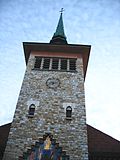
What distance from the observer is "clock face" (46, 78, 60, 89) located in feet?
53.6

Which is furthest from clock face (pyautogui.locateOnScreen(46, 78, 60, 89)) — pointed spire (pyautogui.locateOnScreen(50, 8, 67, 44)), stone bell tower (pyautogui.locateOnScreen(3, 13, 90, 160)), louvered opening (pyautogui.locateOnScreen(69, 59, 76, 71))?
pointed spire (pyautogui.locateOnScreen(50, 8, 67, 44))

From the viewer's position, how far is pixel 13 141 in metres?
12.9

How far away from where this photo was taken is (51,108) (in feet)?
48.5

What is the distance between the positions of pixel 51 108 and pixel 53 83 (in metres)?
2.26

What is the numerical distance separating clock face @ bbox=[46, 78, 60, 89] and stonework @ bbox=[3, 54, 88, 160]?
187 millimetres

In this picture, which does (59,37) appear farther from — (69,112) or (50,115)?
(50,115)

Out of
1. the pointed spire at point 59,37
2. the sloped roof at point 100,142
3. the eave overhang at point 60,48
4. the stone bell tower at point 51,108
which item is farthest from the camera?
the pointed spire at point 59,37

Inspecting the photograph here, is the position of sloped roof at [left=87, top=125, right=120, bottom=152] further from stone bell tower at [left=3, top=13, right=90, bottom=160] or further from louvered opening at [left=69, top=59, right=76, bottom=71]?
louvered opening at [left=69, top=59, right=76, bottom=71]

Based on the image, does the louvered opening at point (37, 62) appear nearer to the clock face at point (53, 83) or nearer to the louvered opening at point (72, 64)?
the clock face at point (53, 83)

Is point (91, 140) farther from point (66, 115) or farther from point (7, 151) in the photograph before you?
point (7, 151)

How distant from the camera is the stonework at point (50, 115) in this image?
1280cm

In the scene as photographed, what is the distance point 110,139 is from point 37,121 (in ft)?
15.5

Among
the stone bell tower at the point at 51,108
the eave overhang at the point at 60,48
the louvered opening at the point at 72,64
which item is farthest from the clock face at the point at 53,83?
the eave overhang at the point at 60,48

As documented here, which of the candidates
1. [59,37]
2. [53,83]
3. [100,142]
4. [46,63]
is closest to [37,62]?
[46,63]
